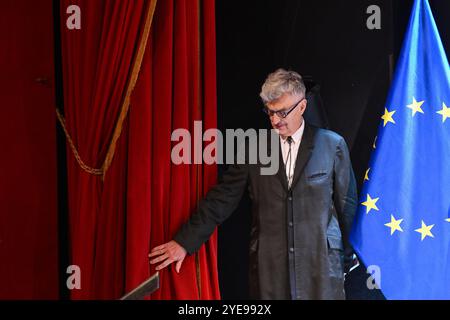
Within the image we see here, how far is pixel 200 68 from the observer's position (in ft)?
11.0

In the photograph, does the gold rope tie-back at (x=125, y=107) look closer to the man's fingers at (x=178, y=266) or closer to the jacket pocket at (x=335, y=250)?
the man's fingers at (x=178, y=266)

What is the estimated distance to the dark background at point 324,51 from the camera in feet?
11.5

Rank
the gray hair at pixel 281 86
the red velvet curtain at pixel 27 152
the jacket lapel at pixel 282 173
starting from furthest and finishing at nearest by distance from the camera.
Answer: the red velvet curtain at pixel 27 152, the jacket lapel at pixel 282 173, the gray hair at pixel 281 86

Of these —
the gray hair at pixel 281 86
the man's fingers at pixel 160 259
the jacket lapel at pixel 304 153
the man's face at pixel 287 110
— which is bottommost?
the man's fingers at pixel 160 259

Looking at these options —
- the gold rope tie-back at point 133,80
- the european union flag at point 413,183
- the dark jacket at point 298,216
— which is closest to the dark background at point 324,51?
the european union flag at point 413,183

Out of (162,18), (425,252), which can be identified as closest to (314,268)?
(425,252)

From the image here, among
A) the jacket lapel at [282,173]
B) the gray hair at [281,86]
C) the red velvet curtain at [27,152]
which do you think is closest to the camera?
the gray hair at [281,86]

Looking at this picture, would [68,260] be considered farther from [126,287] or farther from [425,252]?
[425,252]

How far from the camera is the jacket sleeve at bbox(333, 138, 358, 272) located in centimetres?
332

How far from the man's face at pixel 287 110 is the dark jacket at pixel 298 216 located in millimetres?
98

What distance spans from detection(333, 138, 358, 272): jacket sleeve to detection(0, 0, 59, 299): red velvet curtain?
1452 millimetres

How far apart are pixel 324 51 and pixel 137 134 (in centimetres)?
105

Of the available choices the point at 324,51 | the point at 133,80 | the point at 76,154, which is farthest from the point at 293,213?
the point at 76,154

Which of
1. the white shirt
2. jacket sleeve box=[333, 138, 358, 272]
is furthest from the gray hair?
jacket sleeve box=[333, 138, 358, 272]
